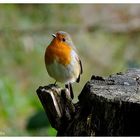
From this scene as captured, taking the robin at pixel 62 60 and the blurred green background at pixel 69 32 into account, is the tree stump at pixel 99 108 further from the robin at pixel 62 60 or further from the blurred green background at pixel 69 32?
the blurred green background at pixel 69 32

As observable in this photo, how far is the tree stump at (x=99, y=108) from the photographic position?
4613 mm

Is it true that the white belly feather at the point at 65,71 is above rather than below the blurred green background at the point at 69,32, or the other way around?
above

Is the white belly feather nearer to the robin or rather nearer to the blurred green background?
the robin

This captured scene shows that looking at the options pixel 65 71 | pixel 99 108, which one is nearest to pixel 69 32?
pixel 65 71

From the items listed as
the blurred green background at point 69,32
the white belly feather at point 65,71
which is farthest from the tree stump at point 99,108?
the blurred green background at point 69,32

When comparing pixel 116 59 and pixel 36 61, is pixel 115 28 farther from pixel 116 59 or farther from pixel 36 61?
pixel 36 61

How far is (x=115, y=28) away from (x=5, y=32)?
6.15 ft

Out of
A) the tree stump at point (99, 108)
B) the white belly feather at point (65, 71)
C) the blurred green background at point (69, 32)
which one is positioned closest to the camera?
the tree stump at point (99, 108)

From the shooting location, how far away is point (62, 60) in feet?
20.2

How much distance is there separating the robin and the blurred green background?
3679mm

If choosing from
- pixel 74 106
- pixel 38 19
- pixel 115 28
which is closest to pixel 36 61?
pixel 38 19

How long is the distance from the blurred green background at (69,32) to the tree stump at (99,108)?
4.86 meters

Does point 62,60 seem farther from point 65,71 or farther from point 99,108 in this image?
point 99,108

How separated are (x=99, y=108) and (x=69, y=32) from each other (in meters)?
6.01
